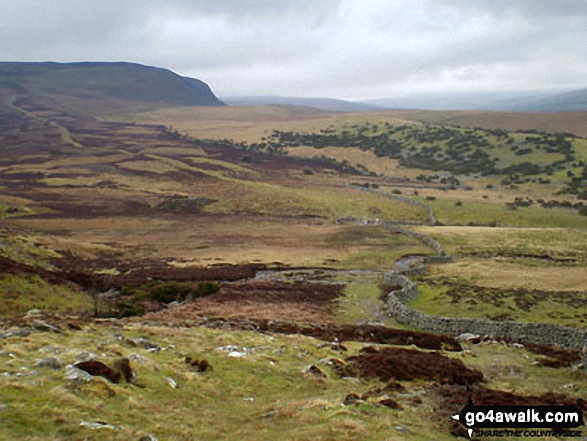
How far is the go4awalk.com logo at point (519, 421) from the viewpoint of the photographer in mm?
12156

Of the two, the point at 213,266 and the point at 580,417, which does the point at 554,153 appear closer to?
the point at 213,266

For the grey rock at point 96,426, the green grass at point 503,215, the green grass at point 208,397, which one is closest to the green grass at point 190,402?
the green grass at point 208,397

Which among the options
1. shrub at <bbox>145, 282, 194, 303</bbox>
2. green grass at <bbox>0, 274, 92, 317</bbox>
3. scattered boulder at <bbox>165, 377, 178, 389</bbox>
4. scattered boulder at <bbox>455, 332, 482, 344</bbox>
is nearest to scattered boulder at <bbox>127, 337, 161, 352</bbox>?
scattered boulder at <bbox>165, 377, 178, 389</bbox>

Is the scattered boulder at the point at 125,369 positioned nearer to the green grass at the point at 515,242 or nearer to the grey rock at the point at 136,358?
the grey rock at the point at 136,358

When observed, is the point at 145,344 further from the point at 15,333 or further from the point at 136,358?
the point at 15,333

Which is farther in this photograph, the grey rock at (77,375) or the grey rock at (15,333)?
the grey rock at (15,333)

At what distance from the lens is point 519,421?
12484 millimetres

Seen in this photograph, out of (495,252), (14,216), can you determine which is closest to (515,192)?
(495,252)

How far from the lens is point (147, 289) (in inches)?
1554

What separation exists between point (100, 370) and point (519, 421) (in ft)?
35.7

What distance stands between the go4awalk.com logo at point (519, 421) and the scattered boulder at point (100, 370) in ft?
29.3

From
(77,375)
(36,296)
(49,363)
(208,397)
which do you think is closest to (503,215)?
(36,296)

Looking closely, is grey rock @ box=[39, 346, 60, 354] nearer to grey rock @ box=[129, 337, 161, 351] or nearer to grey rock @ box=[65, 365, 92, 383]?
grey rock @ box=[65, 365, 92, 383]

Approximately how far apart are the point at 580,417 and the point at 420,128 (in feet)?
601
